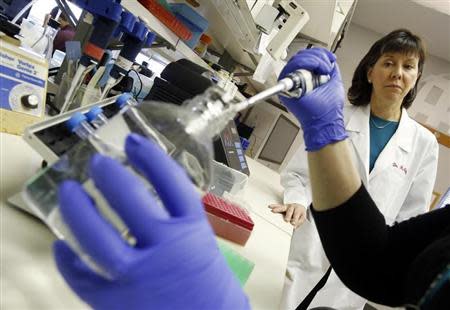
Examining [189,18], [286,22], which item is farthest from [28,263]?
[286,22]

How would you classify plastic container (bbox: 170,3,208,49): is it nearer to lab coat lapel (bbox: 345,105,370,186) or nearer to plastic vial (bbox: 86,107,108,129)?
lab coat lapel (bbox: 345,105,370,186)

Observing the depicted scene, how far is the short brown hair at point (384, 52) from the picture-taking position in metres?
1.67

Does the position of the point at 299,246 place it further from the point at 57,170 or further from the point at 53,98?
the point at 57,170

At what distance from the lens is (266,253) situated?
109 centimetres

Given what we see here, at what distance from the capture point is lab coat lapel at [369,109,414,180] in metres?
1.67

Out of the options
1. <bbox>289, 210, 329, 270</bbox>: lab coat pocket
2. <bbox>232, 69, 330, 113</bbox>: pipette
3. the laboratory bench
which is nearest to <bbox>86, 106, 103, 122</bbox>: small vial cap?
the laboratory bench

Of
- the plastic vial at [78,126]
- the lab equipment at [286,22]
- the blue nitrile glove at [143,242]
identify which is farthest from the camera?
the lab equipment at [286,22]

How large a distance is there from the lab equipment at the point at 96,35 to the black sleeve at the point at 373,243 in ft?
2.58

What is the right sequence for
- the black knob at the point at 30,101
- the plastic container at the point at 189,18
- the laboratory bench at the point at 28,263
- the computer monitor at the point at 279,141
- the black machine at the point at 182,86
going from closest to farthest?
1. the laboratory bench at the point at 28,263
2. the black knob at the point at 30,101
3. the black machine at the point at 182,86
4. the plastic container at the point at 189,18
5. the computer monitor at the point at 279,141

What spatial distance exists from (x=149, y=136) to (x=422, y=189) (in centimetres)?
161

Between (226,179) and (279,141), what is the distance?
2.29m

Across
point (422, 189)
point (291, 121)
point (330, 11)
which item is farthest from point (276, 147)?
point (422, 189)

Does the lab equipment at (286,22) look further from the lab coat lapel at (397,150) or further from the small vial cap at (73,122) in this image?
the small vial cap at (73,122)

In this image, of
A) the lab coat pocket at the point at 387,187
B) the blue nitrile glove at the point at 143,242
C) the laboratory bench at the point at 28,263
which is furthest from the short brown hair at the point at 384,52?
the blue nitrile glove at the point at 143,242
